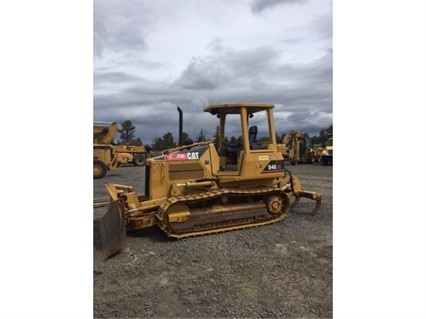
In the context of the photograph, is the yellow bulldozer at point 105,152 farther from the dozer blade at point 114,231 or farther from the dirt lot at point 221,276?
the dirt lot at point 221,276

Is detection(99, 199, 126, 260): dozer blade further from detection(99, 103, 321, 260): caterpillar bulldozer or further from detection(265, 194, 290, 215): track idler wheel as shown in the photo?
detection(265, 194, 290, 215): track idler wheel

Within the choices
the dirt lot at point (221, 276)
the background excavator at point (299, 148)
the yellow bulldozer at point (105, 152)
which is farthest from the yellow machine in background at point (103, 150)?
the background excavator at point (299, 148)

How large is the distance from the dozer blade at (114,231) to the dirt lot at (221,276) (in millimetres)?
134

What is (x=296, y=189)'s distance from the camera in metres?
6.29

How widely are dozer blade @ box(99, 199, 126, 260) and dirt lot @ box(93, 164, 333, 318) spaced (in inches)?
5.3

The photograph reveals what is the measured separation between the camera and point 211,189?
561 cm

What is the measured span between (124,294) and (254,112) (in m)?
3.67

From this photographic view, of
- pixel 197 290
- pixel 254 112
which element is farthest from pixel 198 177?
pixel 197 290

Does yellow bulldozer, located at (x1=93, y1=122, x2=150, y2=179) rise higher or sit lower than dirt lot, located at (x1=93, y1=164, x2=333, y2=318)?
higher

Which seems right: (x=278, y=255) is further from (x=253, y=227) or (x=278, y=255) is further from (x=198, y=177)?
(x=198, y=177)

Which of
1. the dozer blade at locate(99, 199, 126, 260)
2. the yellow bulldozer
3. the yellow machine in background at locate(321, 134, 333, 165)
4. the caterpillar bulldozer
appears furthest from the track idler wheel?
the yellow machine in background at locate(321, 134, 333, 165)

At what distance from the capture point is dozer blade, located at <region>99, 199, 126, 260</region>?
4447mm

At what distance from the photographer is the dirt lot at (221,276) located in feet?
10.1

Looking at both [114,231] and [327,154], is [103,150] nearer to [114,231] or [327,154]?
[114,231]
